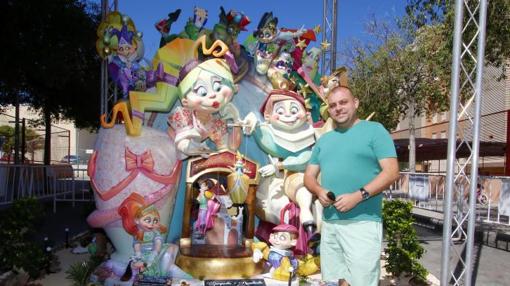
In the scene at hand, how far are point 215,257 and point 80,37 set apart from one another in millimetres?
7314

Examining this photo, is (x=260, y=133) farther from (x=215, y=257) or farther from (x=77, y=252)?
(x=77, y=252)

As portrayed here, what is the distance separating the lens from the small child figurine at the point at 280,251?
517 cm

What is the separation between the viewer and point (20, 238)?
16.9 feet

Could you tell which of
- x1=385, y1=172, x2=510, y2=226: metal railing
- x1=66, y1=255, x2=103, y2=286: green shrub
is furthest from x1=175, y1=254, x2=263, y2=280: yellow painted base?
x1=385, y1=172, x2=510, y2=226: metal railing

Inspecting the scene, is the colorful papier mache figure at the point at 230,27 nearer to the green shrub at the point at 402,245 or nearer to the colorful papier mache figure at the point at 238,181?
the colorful papier mache figure at the point at 238,181

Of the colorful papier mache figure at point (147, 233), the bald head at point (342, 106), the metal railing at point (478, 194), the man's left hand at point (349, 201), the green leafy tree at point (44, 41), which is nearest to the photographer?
the man's left hand at point (349, 201)

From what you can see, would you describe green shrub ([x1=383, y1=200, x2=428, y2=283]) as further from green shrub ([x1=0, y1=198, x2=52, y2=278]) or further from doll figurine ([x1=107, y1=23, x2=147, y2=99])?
green shrub ([x1=0, y1=198, x2=52, y2=278])

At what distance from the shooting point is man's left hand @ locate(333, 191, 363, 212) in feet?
9.66

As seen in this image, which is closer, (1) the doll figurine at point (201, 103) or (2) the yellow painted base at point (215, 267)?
(2) the yellow painted base at point (215, 267)

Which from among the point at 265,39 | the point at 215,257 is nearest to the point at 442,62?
the point at 265,39

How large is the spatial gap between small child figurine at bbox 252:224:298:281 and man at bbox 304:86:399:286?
79.6 inches

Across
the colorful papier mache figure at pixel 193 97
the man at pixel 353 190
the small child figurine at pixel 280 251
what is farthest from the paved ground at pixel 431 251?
the man at pixel 353 190

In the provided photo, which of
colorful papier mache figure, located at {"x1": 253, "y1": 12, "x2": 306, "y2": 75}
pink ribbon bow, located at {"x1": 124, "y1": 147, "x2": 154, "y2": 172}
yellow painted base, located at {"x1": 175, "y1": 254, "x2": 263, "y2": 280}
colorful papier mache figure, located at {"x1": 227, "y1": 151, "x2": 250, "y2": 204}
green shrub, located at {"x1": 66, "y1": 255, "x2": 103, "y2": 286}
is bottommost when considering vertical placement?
green shrub, located at {"x1": 66, "y1": 255, "x2": 103, "y2": 286}

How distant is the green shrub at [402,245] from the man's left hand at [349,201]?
298 centimetres
